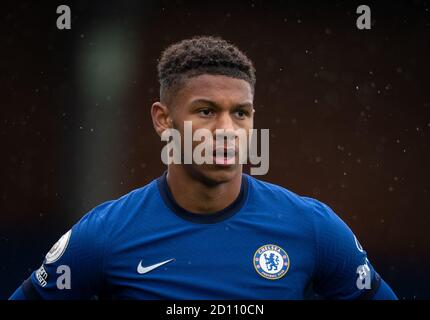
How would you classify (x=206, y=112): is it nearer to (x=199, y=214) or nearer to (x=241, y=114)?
(x=241, y=114)

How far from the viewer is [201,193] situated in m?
3.34

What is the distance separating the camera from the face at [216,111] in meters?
3.15

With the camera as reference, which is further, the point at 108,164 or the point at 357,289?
the point at 108,164

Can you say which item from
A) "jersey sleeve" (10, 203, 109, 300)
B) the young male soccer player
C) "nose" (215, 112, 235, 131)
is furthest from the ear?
"jersey sleeve" (10, 203, 109, 300)

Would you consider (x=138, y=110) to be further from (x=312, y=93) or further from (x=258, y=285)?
(x=258, y=285)

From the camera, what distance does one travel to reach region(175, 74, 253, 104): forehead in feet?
10.4

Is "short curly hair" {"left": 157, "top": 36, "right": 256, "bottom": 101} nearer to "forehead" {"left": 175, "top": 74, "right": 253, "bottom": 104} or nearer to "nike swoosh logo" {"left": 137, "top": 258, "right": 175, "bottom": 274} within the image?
"forehead" {"left": 175, "top": 74, "right": 253, "bottom": 104}

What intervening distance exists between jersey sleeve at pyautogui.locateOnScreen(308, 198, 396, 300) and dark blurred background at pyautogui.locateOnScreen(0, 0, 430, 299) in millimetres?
3320

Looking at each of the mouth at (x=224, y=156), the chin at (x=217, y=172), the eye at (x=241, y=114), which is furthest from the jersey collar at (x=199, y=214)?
the eye at (x=241, y=114)

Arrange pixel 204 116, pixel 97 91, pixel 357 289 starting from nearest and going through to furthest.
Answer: pixel 204 116 → pixel 357 289 → pixel 97 91
